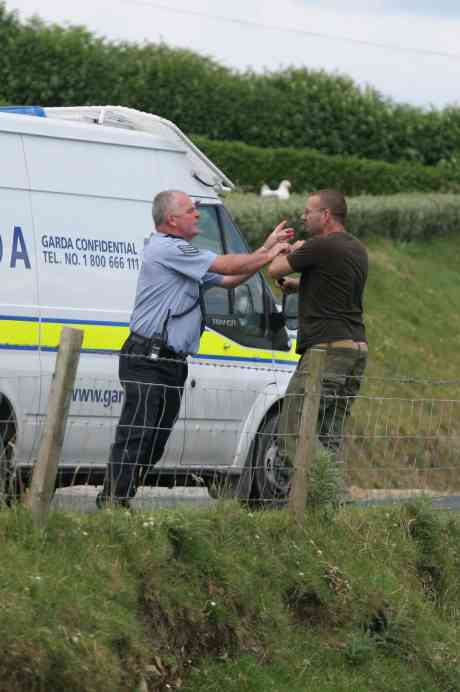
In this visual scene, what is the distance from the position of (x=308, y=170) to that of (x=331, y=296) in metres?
19.2

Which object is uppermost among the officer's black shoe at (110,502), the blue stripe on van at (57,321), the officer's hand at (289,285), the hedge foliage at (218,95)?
the hedge foliage at (218,95)

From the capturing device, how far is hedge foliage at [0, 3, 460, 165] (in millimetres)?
27609

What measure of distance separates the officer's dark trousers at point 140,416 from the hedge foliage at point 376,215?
1080 cm

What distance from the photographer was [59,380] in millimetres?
6449

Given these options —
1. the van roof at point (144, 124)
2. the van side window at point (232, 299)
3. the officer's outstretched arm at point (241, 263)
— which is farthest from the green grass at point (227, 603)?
the van roof at point (144, 124)

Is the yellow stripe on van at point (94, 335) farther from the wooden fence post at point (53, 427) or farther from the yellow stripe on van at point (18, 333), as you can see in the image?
the wooden fence post at point (53, 427)

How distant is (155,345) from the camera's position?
7965 mm

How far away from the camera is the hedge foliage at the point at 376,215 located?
19.2 metres

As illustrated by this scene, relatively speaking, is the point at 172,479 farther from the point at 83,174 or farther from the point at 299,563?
the point at 83,174

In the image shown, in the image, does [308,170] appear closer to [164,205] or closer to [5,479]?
[164,205]

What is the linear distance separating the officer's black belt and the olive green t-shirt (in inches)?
36.5

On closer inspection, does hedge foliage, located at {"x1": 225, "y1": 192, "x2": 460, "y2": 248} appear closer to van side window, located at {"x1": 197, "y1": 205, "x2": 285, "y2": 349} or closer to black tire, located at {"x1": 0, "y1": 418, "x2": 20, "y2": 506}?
van side window, located at {"x1": 197, "y1": 205, "x2": 285, "y2": 349}

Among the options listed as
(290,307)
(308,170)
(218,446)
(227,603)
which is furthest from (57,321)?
(308,170)

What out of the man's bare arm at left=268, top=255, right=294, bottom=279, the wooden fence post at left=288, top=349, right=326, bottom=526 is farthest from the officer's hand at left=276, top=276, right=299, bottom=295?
the wooden fence post at left=288, top=349, right=326, bottom=526
